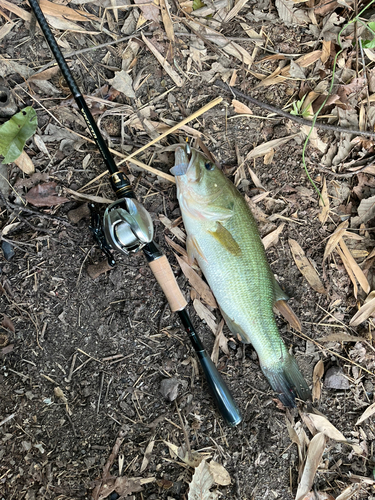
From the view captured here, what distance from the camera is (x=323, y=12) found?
10.5ft

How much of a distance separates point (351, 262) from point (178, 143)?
178cm

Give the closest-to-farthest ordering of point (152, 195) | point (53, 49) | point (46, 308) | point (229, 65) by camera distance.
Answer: point (53, 49)
point (46, 308)
point (152, 195)
point (229, 65)

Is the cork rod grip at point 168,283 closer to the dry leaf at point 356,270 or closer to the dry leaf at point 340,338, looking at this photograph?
the dry leaf at point 340,338

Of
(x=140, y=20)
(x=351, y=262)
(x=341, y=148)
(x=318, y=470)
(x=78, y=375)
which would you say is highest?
(x=140, y=20)

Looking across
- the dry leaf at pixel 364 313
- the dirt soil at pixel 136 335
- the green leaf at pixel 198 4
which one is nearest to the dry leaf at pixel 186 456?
the dirt soil at pixel 136 335

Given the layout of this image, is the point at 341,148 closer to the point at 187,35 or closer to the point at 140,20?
the point at 187,35

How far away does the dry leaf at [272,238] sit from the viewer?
3.05 m

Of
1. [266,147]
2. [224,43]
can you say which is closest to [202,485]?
[266,147]

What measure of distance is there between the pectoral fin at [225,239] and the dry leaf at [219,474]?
160 centimetres

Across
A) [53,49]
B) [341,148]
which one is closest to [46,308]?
[53,49]

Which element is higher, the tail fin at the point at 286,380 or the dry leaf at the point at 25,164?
the dry leaf at the point at 25,164

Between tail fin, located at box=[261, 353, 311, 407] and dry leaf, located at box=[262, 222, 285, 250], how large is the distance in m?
0.90

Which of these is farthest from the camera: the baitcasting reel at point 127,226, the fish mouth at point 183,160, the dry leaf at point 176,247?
the dry leaf at point 176,247

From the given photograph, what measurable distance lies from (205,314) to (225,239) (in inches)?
25.0
